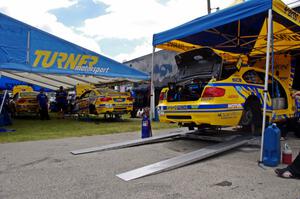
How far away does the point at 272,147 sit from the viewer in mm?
4293

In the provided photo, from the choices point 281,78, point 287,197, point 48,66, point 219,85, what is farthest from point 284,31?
point 48,66

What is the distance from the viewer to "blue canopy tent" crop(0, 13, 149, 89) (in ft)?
30.5

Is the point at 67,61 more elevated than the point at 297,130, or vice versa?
the point at 67,61

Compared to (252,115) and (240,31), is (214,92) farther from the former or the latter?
(240,31)

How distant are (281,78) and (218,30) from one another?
2.48 metres

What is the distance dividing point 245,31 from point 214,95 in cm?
439

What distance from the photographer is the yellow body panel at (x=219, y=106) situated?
5.30 meters

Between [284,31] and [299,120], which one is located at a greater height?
[284,31]

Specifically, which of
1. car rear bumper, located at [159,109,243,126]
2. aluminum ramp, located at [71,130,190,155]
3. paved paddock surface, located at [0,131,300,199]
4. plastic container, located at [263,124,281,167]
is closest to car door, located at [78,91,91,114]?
aluminum ramp, located at [71,130,190,155]

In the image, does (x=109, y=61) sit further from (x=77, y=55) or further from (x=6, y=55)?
(x=6, y=55)

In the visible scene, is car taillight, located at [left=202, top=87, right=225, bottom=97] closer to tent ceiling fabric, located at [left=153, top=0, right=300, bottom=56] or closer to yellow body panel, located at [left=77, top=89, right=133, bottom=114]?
tent ceiling fabric, located at [left=153, top=0, right=300, bottom=56]

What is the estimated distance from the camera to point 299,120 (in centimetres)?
733

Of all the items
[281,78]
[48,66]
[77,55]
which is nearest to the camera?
[281,78]

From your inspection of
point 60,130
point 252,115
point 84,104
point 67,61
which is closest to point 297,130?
point 252,115
